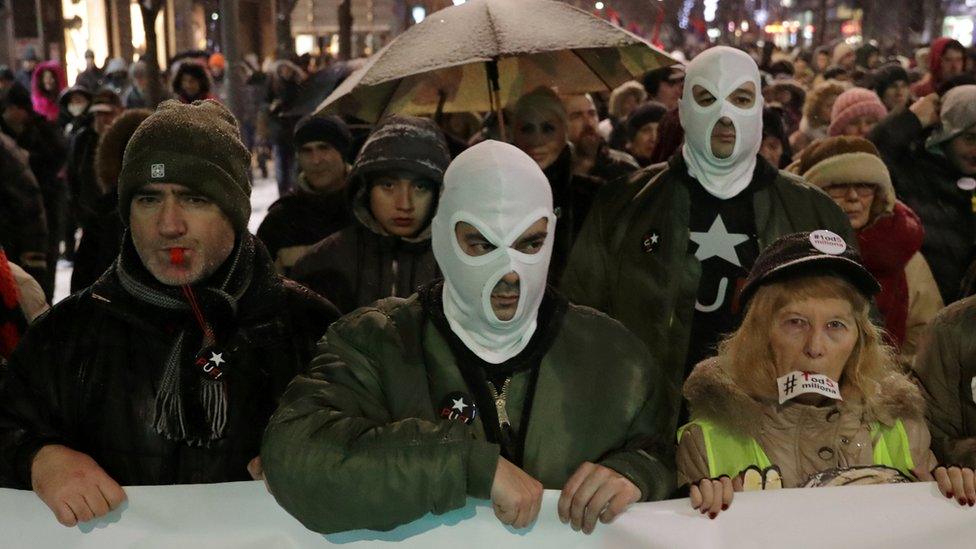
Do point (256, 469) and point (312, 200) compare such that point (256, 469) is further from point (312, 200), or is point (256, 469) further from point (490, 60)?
point (312, 200)

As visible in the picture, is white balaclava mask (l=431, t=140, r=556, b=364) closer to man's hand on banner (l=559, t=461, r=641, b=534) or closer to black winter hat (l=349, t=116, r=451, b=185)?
man's hand on banner (l=559, t=461, r=641, b=534)

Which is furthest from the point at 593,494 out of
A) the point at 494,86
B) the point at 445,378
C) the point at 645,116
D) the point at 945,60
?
the point at 945,60

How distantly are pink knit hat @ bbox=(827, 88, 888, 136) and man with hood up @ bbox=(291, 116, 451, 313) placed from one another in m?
4.36

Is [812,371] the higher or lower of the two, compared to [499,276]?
lower

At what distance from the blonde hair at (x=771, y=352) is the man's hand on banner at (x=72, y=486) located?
156 cm

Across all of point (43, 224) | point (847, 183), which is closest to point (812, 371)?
point (847, 183)

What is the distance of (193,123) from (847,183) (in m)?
3.07

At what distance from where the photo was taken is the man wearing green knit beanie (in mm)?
2967

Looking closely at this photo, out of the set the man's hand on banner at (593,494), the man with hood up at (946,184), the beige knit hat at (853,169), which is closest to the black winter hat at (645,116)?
the man with hood up at (946,184)

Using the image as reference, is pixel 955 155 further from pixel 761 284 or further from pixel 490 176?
pixel 490 176

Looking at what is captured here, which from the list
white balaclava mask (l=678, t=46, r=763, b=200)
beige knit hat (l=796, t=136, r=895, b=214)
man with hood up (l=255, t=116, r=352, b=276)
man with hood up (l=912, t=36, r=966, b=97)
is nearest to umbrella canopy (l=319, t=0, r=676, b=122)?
white balaclava mask (l=678, t=46, r=763, b=200)

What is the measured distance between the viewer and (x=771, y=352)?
10.6 ft

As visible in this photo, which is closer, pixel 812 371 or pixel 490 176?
pixel 490 176

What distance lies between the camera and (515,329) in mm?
2768
